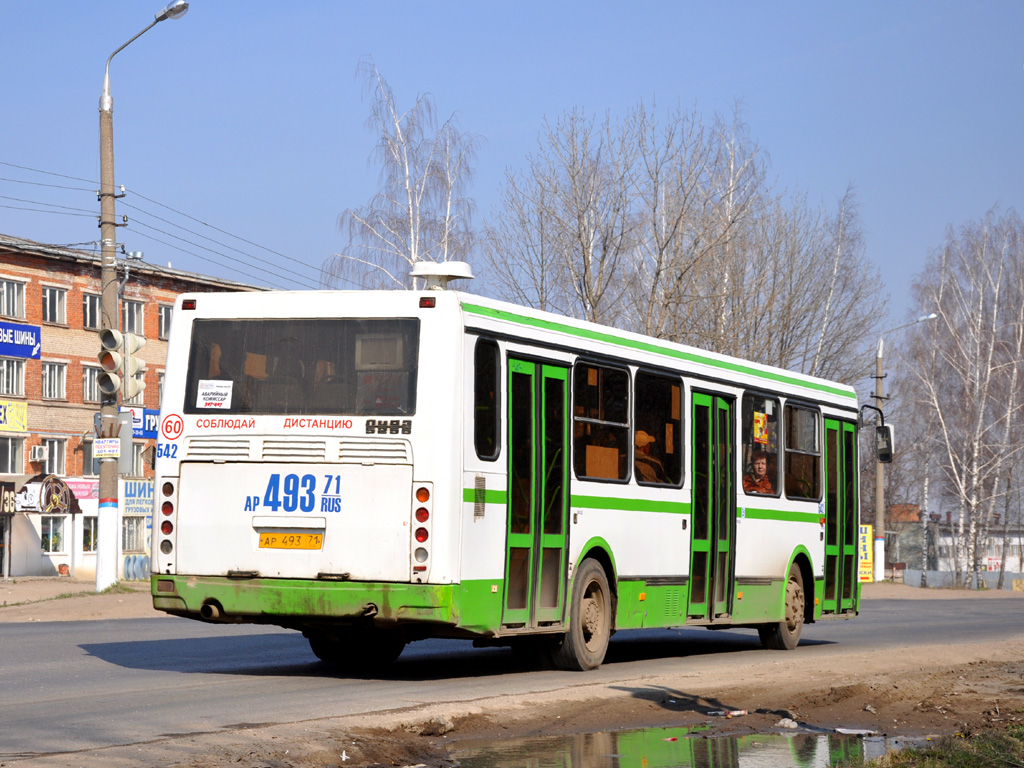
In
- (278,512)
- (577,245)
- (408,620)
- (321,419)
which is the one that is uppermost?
(577,245)

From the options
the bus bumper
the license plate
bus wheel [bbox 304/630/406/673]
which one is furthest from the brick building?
the license plate

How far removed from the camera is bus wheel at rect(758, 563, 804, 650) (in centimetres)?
1759

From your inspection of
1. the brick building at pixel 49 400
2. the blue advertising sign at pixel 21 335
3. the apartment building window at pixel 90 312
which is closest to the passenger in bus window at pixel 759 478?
the blue advertising sign at pixel 21 335

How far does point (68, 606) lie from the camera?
2530 centimetres

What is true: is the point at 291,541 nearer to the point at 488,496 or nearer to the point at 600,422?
the point at 488,496

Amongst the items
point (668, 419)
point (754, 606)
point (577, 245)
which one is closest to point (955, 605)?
point (577, 245)

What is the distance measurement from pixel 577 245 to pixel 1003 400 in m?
26.2

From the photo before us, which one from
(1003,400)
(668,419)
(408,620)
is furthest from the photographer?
(1003,400)

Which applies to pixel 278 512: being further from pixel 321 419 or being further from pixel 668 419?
pixel 668 419

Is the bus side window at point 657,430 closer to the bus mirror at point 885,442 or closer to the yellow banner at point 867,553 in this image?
the bus mirror at point 885,442

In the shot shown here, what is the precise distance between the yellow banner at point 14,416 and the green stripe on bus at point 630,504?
47754 mm

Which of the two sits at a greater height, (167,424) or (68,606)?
(167,424)

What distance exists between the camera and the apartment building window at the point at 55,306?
59.6 meters

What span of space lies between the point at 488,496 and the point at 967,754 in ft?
15.5
